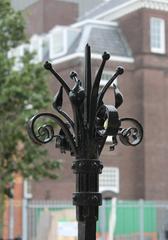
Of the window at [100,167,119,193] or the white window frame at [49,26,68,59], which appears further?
the white window frame at [49,26,68,59]

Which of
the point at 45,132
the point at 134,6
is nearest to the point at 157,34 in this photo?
the point at 134,6

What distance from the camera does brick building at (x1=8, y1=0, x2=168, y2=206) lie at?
36906mm

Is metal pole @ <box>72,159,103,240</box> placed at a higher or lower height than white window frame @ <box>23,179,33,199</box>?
lower

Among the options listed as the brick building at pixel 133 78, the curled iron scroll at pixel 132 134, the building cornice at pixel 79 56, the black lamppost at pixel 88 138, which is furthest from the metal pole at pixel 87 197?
the building cornice at pixel 79 56

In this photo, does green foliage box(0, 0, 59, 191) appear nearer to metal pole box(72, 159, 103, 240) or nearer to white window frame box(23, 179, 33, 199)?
metal pole box(72, 159, 103, 240)

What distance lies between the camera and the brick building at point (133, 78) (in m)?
36.9

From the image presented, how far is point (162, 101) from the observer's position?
125ft

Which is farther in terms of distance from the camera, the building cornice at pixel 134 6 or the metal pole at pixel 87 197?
the building cornice at pixel 134 6

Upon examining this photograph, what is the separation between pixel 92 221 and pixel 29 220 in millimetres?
12833

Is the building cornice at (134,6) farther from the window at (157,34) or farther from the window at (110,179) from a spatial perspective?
the window at (110,179)

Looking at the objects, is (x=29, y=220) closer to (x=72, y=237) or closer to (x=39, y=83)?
(x=72, y=237)

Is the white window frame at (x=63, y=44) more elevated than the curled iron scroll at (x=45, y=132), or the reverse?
the white window frame at (x=63, y=44)

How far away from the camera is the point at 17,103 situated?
70.6 ft

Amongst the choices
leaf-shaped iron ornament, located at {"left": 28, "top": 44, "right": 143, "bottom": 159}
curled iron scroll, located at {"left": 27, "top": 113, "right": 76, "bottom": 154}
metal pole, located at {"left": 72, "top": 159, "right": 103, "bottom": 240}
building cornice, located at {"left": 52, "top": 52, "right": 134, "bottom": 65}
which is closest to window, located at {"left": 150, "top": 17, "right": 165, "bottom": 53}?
building cornice, located at {"left": 52, "top": 52, "right": 134, "bottom": 65}
